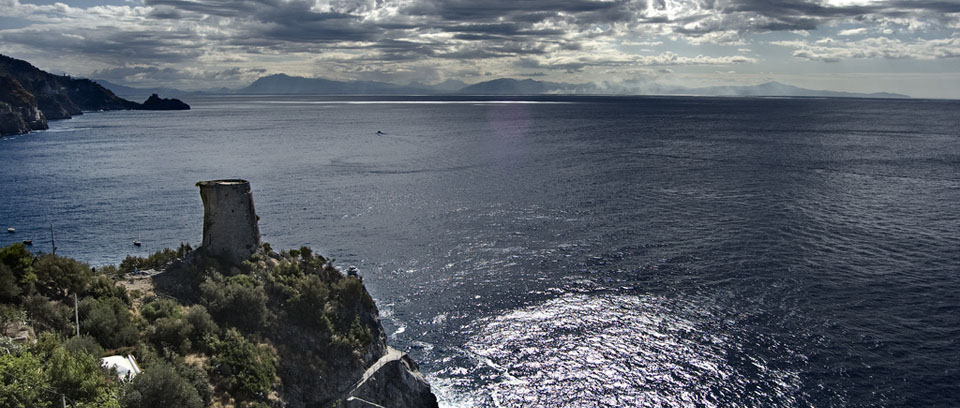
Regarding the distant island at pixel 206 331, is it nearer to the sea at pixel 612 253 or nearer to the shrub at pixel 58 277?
the shrub at pixel 58 277

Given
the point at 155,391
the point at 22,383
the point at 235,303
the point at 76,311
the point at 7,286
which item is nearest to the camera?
the point at 22,383

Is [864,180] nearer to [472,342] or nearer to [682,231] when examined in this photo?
[682,231]

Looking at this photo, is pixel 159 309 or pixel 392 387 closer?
pixel 159 309

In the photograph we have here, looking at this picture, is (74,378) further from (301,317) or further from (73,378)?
(301,317)

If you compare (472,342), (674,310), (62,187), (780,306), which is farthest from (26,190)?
(780,306)

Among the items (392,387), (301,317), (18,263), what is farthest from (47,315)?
(392,387)

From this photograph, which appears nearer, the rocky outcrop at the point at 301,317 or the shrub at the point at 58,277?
the shrub at the point at 58,277

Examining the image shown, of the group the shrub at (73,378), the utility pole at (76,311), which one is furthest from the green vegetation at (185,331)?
the utility pole at (76,311)
